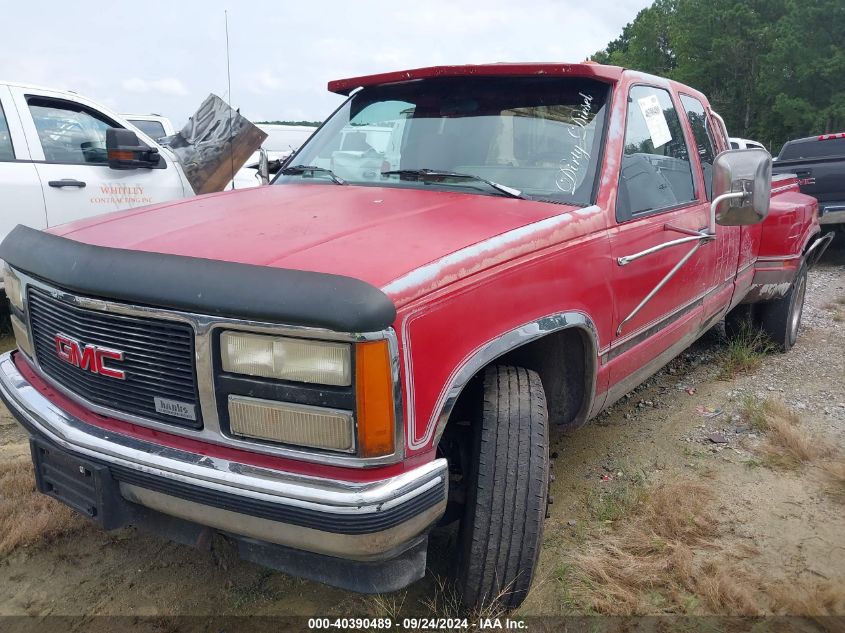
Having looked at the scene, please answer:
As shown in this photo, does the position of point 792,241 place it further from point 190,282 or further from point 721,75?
point 721,75

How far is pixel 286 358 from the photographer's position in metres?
1.71

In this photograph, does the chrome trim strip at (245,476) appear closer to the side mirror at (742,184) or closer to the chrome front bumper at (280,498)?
the chrome front bumper at (280,498)

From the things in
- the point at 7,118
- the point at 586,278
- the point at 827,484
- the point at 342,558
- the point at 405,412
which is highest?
the point at 7,118

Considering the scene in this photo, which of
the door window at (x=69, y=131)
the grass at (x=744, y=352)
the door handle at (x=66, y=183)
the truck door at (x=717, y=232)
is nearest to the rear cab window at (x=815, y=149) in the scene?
the grass at (x=744, y=352)

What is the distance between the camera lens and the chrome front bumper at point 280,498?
169 cm

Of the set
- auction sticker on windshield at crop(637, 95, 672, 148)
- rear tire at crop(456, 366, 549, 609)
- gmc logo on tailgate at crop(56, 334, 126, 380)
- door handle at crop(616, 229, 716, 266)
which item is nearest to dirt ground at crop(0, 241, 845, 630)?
rear tire at crop(456, 366, 549, 609)

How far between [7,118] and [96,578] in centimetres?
379

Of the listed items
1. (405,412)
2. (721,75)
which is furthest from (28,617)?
(721,75)

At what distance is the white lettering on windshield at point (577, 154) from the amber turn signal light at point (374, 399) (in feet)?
4.26

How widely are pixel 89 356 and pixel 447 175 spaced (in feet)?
4.91

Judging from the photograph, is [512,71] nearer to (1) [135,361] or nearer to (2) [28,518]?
(1) [135,361]

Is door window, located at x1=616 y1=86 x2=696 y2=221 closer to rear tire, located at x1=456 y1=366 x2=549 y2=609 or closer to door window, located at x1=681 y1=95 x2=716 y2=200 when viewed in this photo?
door window, located at x1=681 y1=95 x2=716 y2=200

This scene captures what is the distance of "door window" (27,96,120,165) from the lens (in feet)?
16.6

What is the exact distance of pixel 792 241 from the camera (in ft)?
14.9
